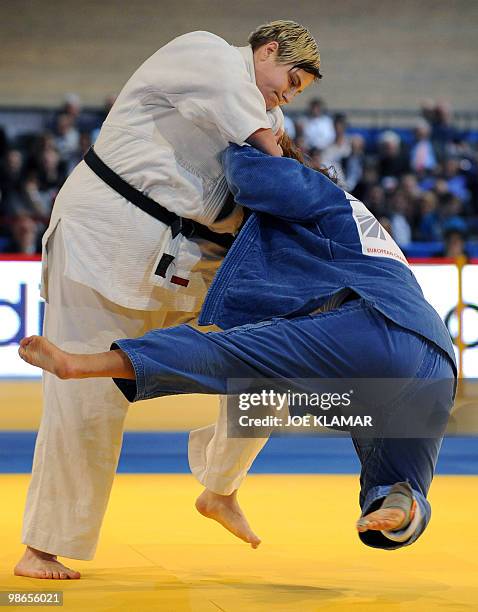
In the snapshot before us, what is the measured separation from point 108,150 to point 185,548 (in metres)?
1.28

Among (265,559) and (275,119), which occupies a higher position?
(275,119)

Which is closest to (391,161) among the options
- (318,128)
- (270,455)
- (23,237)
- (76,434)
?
(318,128)

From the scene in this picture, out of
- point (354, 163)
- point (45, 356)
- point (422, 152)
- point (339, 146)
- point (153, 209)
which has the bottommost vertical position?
point (45, 356)

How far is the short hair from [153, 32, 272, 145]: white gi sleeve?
0.37ft

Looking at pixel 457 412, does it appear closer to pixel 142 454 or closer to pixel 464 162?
pixel 142 454

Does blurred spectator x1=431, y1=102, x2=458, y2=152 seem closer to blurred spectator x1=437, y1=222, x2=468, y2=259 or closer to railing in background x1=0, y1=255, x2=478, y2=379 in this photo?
blurred spectator x1=437, y1=222, x2=468, y2=259

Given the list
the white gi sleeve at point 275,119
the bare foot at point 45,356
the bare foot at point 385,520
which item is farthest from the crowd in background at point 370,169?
the bare foot at point 385,520

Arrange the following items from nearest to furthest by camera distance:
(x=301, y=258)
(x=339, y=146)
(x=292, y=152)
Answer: (x=301, y=258) → (x=292, y=152) → (x=339, y=146)

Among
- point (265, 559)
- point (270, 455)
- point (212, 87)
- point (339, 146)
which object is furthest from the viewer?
point (339, 146)

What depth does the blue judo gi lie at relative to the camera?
2.44m

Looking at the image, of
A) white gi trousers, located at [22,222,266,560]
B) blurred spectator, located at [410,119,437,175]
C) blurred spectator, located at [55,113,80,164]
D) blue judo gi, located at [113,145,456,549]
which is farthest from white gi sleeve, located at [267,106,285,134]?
blurred spectator, located at [410,119,437,175]

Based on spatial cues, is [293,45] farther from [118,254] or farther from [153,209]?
[118,254]

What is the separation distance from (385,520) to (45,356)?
805mm

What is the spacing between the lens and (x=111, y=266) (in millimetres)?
3037
